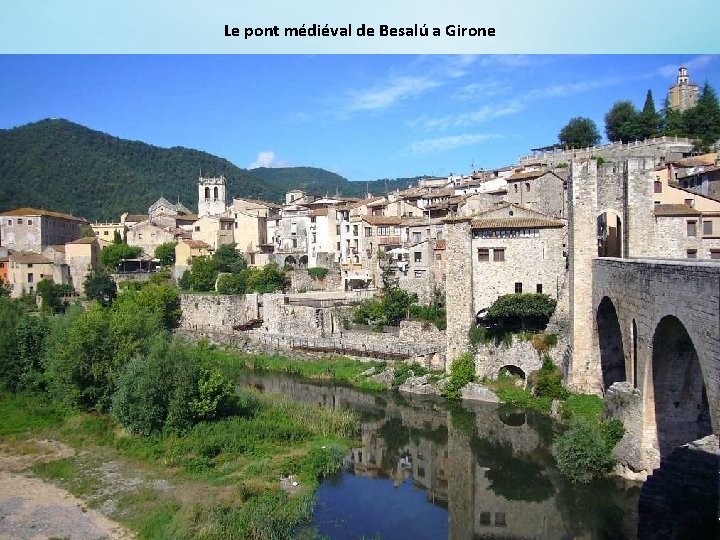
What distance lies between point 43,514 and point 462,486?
428 inches

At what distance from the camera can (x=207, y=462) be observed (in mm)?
17859

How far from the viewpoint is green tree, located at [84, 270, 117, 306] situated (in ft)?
143

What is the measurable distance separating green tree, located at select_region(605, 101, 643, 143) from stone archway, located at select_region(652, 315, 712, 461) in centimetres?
3869

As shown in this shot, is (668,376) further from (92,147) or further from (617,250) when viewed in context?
(92,147)

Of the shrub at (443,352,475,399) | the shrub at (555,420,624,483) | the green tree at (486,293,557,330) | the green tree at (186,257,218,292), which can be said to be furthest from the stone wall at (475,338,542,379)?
the green tree at (186,257,218,292)

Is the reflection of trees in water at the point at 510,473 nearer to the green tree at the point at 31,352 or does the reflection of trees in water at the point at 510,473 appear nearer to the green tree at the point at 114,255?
the green tree at the point at 31,352

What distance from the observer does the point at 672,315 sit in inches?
527

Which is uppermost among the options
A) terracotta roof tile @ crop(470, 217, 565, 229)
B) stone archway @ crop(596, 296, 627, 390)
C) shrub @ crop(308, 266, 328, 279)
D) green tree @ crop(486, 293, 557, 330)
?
terracotta roof tile @ crop(470, 217, 565, 229)

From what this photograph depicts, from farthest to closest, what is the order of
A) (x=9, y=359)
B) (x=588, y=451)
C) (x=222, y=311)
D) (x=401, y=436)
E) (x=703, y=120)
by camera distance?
(x=703, y=120)
(x=222, y=311)
(x=9, y=359)
(x=401, y=436)
(x=588, y=451)

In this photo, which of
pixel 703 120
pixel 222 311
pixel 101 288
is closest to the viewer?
pixel 222 311

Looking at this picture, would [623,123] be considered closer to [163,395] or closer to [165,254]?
[165,254]

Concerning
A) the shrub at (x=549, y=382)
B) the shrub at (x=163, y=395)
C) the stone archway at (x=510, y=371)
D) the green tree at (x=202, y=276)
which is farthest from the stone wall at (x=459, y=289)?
the green tree at (x=202, y=276)

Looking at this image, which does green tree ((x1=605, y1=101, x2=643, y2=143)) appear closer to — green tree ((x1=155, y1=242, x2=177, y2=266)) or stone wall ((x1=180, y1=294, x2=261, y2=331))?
stone wall ((x1=180, y1=294, x2=261, y2=331))

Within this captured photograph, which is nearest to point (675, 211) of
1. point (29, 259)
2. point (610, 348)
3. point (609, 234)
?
point (609, 234)
